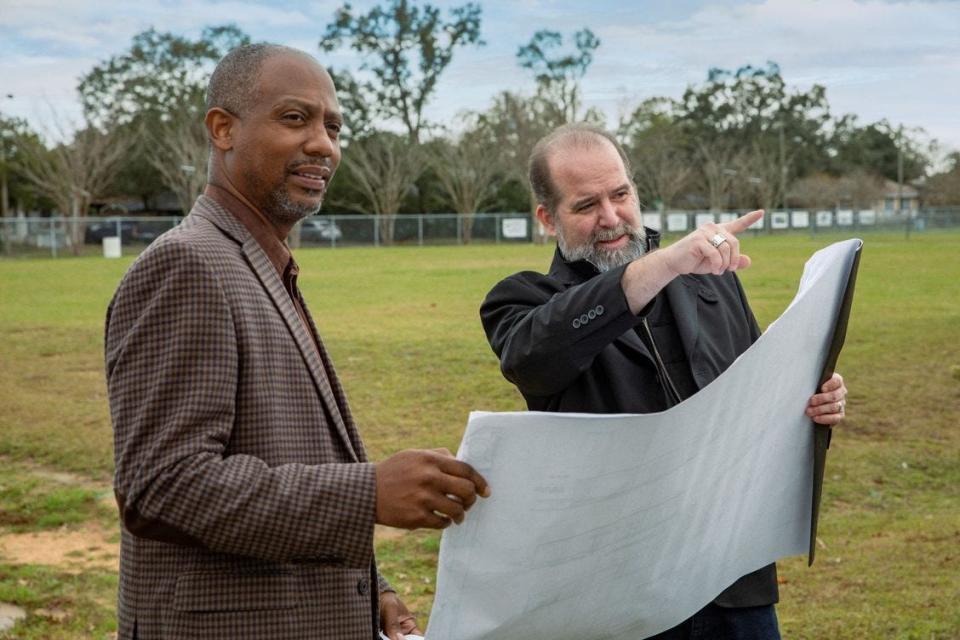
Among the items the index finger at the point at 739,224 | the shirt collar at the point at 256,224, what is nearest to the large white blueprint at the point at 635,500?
the index finger at the point at 739,224

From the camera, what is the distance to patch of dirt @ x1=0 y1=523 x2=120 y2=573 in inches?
236

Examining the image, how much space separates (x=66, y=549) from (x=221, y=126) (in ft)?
16.1

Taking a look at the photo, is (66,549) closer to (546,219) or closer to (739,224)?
(546,219)

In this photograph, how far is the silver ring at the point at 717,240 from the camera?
189cm

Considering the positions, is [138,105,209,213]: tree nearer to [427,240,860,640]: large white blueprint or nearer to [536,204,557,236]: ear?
[536,204,557,236]: ear

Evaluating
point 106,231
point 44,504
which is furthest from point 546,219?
point 106,231

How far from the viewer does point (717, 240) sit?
1904 mm

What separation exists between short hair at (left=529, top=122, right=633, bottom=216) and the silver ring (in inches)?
32.9

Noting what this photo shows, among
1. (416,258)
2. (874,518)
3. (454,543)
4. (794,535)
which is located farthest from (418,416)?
(416,258)

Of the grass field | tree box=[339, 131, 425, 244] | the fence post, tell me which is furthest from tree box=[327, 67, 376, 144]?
the grass field

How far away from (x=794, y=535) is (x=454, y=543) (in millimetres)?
1006

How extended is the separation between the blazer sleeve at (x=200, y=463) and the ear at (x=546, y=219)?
47.4 inches

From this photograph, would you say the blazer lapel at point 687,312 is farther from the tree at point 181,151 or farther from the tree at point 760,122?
the tree at point 760,122

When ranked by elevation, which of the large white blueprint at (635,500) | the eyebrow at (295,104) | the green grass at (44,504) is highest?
the eyebrow at (295,104)
